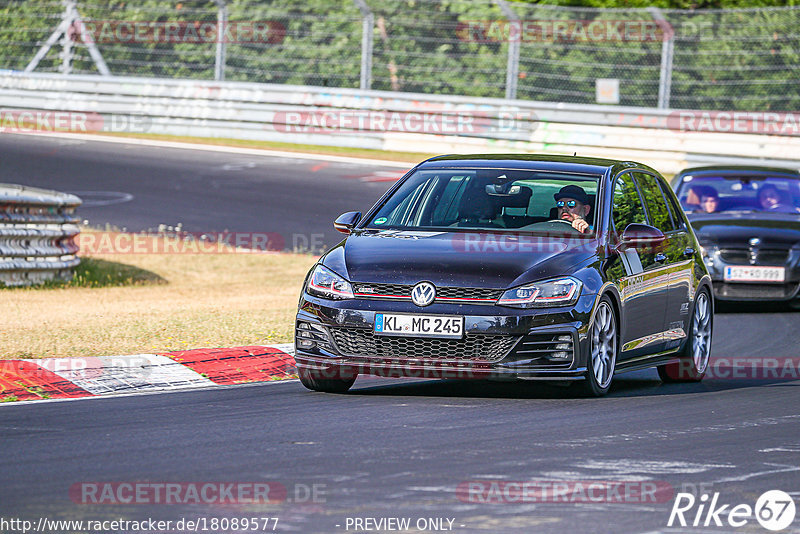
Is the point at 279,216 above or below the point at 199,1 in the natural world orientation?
below

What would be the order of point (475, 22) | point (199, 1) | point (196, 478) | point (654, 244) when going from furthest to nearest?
point (199, 1) < point (475, 22) < point (654, 244) < point (196, 478)

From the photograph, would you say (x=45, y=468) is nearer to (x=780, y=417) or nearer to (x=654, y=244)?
(x=780, y=417)

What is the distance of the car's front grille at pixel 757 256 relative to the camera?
1465 centimetres

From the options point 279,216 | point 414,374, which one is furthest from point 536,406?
point 279,216

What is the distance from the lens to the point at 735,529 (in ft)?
18.0

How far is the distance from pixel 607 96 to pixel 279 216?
7.78m

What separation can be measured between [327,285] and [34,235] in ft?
24.6

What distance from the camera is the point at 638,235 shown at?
30.7ft

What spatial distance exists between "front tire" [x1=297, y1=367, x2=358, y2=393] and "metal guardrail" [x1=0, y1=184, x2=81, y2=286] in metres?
6.96

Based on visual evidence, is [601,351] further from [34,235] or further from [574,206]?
[34,235]

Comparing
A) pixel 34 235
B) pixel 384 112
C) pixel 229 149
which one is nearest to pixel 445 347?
pixel 34 235

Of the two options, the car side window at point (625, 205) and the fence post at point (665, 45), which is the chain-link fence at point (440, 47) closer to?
the fence post at point (665, 45)

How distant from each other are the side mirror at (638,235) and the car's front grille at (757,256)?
17.8 ft

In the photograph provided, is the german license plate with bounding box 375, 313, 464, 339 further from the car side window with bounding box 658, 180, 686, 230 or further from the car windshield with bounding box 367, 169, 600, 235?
the car side window with bounding box 658, 180, 686, 230
